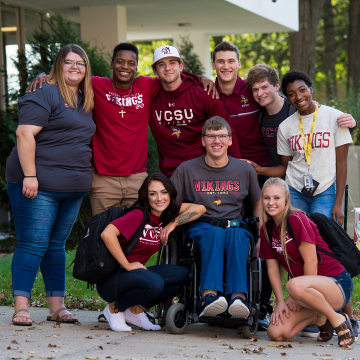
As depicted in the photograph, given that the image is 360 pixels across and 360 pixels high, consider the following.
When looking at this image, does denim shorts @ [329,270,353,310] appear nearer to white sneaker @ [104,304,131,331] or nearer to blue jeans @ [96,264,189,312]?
blue jeans @ [96,264,189,312]

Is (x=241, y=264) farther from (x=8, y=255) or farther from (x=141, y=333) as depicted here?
(x=8, y=255)

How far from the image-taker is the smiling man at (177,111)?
4.82m

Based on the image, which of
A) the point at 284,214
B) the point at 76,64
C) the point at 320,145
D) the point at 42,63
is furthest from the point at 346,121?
the point at 42,63

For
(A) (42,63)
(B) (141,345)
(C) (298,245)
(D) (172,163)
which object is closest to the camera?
(B) (141,345)

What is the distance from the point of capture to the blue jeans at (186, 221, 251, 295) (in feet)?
13.2

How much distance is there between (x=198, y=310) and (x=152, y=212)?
879 millimetres

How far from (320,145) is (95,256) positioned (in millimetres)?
2035

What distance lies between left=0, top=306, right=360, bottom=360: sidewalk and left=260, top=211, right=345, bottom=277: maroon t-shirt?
21.2 inches

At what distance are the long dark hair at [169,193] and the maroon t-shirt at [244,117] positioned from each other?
966 mm

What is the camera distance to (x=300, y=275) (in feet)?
13.6

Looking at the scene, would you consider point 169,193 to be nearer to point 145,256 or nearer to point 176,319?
point 145,256

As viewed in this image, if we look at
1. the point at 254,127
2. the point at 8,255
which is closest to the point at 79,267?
the point at 254,127

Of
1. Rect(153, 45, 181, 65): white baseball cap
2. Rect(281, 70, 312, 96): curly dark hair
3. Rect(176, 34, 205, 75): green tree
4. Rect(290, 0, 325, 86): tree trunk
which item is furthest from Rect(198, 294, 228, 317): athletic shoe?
Rect(290, 0, 325, 86): tree trunk

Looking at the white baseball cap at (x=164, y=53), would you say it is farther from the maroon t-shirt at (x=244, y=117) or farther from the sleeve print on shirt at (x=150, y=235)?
the sleeve print on shirt at (x=150, y=235)
